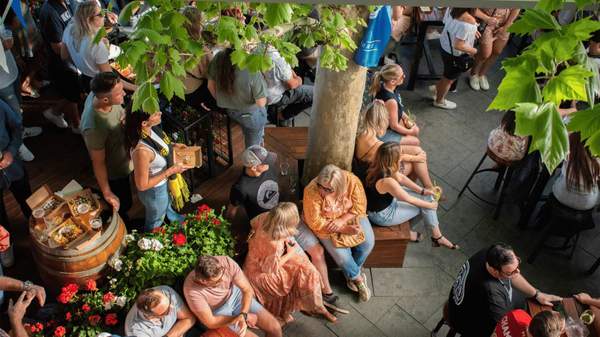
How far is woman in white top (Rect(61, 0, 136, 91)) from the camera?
4539mm

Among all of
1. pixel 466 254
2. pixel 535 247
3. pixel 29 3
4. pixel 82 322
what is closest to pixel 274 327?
pixel 82 322

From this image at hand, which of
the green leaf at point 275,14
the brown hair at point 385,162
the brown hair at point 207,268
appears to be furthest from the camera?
the brown hair at point 385,162

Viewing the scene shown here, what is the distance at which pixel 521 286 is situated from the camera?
428 cm

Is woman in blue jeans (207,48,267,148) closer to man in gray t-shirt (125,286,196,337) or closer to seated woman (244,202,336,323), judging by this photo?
seated woman (244,202,336,323)

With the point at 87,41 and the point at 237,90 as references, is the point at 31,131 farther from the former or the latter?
the point at 237,90

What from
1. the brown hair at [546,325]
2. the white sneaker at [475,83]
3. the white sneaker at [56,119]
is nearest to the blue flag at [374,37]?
the brown hair at [546,325]

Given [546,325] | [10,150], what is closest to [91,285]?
[10,150]

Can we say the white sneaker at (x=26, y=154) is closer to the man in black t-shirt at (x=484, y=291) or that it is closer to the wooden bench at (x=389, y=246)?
the wooden bench at (x=389, y=246)

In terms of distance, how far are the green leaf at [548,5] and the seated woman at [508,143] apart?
3.56 m

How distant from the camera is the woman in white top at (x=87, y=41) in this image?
4539 mm

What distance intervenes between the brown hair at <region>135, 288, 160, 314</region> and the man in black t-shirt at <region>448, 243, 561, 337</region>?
6.40ft

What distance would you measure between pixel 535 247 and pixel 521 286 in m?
1.12

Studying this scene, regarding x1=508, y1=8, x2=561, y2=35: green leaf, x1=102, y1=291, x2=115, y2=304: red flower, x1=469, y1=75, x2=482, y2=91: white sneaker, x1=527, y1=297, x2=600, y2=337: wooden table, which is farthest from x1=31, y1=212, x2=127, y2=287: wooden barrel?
x1=469, y1=75, x2=482, y2=91: white sneaker

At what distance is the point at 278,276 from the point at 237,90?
4.71ft
